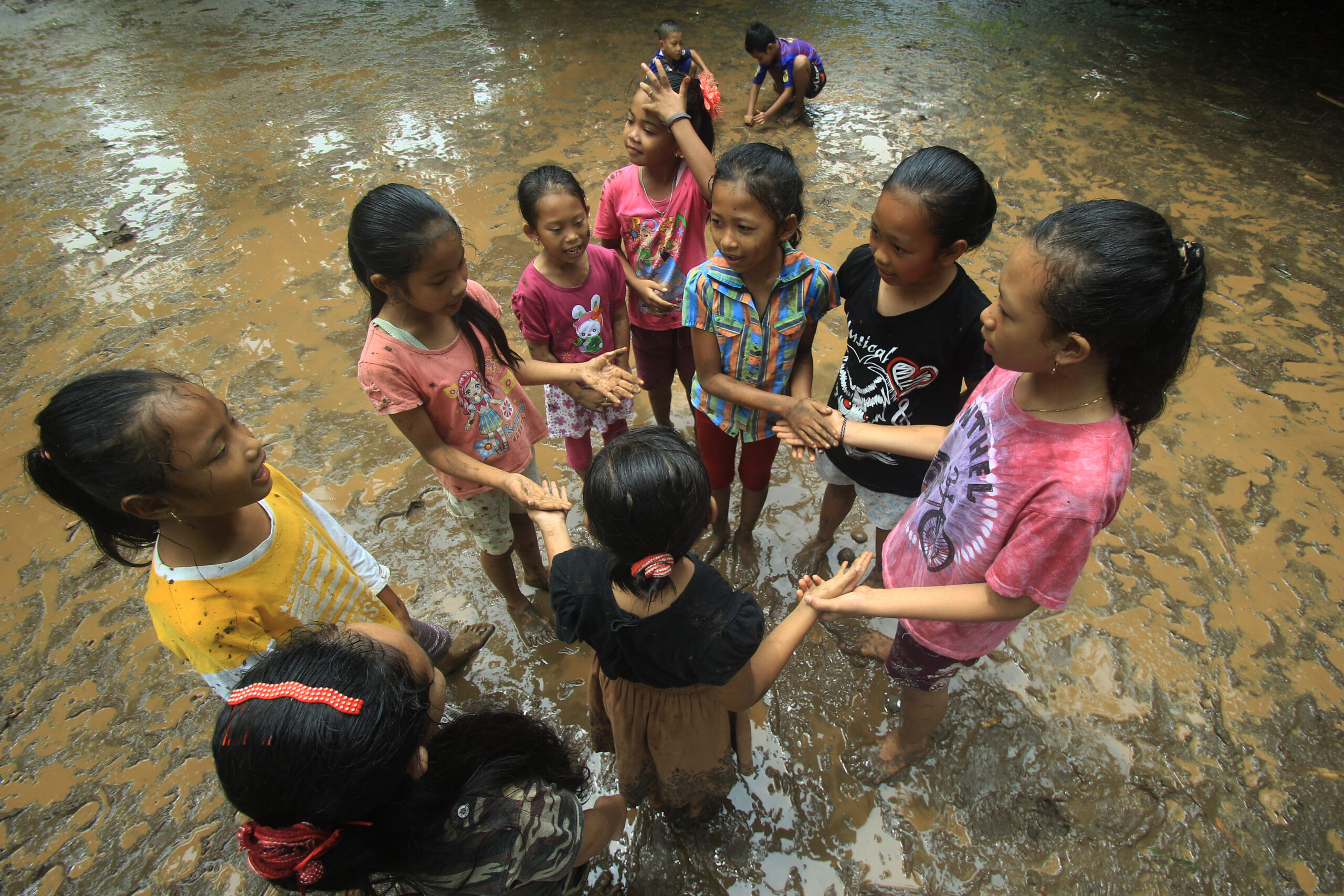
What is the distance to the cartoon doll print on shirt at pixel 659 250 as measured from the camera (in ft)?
8.24

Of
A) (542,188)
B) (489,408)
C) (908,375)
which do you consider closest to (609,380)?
(489,408)

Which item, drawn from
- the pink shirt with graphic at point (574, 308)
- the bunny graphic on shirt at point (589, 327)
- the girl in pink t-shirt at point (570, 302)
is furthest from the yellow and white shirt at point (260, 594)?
the bunny graphic on shirt at point (589, 327)

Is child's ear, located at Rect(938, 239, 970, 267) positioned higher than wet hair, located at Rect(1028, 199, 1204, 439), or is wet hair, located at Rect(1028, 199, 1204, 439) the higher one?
wet hair, located at Rect(1028, 199, 1204, 439)

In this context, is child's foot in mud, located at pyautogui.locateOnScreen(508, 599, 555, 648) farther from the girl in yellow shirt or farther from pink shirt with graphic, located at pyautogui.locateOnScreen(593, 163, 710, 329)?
pink shirt with graphic, located at pyautogui.locateOnScreen(593, 163, 710, 329)

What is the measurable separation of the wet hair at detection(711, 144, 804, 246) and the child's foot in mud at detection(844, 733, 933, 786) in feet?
5.78

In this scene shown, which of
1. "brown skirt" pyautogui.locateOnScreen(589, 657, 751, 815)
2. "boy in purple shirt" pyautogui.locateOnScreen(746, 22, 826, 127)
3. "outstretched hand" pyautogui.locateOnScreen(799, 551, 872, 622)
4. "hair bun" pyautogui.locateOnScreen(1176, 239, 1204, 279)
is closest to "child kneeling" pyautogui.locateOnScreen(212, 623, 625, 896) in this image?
"brown skirt" pyautogui.locateOnScreen(589, 657, 751, 815)

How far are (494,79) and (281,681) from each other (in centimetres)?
755

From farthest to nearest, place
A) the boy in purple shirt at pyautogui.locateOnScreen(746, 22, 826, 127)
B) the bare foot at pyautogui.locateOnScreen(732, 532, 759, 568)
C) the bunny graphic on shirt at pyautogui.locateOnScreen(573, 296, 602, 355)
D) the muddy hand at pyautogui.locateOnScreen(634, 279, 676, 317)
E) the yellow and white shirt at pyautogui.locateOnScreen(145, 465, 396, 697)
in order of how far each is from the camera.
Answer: the boy in purple shirt at pyautogui.locateOnScreen(746, 22, 826, 127) < the bare foot at pyautogui.locateOnScreen(732, 532, 759, 568) < the muddy hand at pyautogui.locateOnScreen(634, 279, 676, 317) < the bunny graphic on shirt at pyautogui.locateOnScreen(573, 296, 602, 355) < the yellow and white shirt at pyautogui.locateOnScreen(145, 465, 396, 697)

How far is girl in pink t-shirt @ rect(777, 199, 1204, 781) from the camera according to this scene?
1108 mm

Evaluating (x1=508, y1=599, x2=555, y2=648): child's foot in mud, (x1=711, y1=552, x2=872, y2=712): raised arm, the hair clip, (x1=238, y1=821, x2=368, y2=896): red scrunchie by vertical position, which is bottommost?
(x1=508, y1=599, x2=555, y2=648): child's foot in mud

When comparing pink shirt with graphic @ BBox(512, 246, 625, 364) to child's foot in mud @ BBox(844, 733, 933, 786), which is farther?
pink shirt with graphic @ BBox(512, 246, 625, 364)

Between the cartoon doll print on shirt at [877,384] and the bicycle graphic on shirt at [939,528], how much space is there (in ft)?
1.07

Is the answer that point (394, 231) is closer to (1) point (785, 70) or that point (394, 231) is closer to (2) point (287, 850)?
(2) point (287, 850)

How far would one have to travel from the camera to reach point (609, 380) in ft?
6.62
